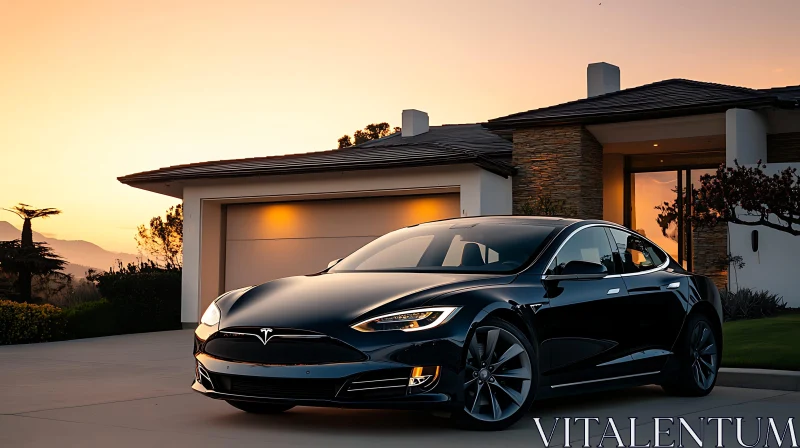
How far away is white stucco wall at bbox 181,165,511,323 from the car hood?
1254cm

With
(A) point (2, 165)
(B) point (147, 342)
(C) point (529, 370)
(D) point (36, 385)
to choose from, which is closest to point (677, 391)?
(C) point (529, 370)

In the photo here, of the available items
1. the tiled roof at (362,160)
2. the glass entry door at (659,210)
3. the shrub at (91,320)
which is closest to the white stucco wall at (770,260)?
the tiled roof at (362,160)

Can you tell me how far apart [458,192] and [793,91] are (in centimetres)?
779

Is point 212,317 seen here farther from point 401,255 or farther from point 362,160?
point 362,160

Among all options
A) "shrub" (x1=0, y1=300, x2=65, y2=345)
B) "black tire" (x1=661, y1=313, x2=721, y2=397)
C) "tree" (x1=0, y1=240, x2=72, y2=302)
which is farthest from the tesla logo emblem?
"tree" (x1=0, y1=240, x2=72, y2=302)

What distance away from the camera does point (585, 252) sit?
8586mm

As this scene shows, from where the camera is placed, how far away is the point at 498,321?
722 centimetres

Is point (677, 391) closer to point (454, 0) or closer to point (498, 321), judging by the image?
point (498, 321)

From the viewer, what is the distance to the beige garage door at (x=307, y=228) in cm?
2164

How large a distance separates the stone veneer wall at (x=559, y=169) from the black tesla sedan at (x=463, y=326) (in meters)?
12.0

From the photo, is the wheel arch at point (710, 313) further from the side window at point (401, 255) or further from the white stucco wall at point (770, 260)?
the white stucco wall at point (770, 260)

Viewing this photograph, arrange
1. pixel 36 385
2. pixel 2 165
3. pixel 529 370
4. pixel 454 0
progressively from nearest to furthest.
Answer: pixel 529 370, pixel 36 385, pixel 454 0, pixel 2 165

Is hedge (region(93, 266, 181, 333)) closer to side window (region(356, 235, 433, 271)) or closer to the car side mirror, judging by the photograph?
side window (region(356, 235, 433, 271))

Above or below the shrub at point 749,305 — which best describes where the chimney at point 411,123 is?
above
